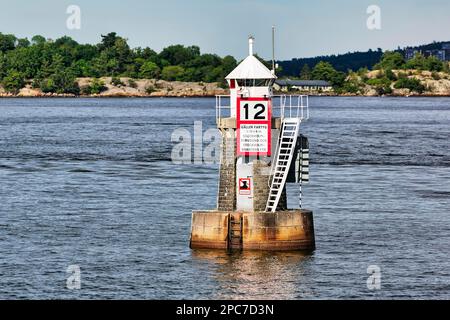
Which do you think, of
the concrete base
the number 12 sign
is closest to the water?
the concrete base

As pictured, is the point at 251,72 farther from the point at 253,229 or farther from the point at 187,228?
the point at 187,228

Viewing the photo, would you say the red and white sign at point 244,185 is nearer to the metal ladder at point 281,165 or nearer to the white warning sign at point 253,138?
the metal ladder at point 281,165

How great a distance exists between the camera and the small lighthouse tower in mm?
45906

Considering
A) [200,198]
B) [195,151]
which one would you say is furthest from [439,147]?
[200,198]

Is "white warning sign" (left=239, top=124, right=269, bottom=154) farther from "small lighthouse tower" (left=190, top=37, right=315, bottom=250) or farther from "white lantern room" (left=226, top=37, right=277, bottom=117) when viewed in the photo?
"white lantern room" (left=226, top=37, right=277, bottom=117)

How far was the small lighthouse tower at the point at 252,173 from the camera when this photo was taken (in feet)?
151

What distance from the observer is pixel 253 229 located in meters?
45.8

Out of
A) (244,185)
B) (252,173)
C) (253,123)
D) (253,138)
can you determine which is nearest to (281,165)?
(252,173)

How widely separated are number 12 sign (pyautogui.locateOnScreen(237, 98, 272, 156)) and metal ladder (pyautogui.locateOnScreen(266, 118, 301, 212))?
85cm

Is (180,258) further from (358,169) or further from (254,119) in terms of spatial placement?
(358,169)

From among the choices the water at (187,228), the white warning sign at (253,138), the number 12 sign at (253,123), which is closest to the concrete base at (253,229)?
the water at (187,228)

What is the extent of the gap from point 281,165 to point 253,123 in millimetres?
2150

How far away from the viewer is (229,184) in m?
46.5

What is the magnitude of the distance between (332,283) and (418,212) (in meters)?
19.9
